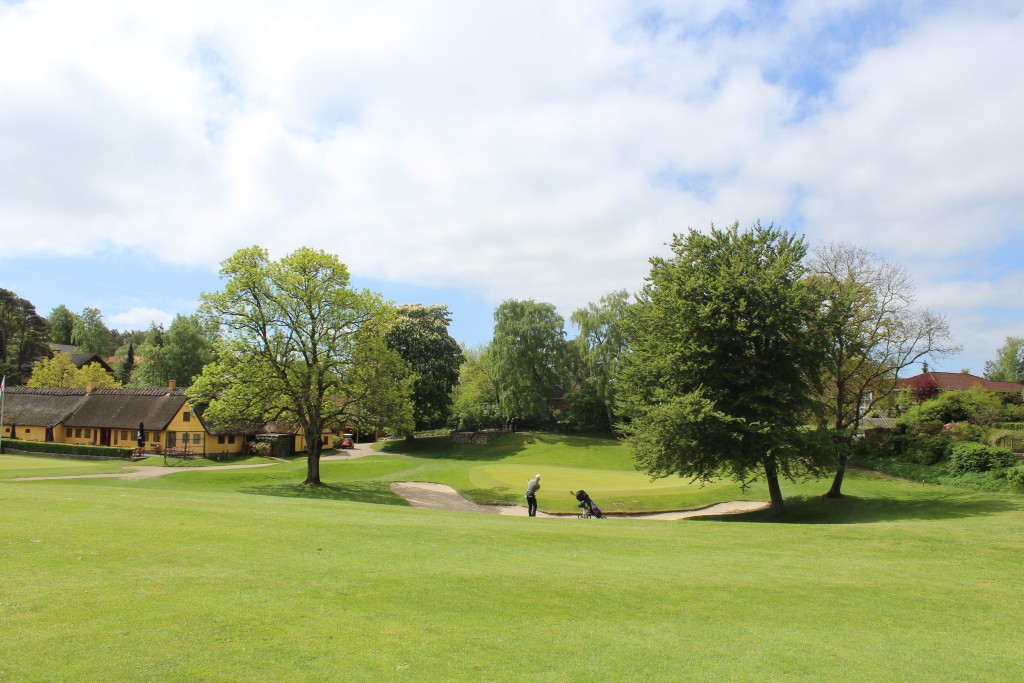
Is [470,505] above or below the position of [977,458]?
below

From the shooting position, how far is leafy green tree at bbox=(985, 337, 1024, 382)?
Result: 111 m

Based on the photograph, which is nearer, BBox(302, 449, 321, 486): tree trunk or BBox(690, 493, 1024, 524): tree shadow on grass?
BBox(690, 493, 1024, 524): tree shadow on grass

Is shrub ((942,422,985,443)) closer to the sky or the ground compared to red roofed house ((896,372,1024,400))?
closer to the ground

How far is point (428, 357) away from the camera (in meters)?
70.1

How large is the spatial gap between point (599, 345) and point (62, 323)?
122m

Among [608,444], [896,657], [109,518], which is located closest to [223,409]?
[109,518]

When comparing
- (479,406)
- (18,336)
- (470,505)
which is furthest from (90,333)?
(470,505)

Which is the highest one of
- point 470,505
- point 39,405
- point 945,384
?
point 945,384

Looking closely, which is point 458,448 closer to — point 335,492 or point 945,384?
point 335,492

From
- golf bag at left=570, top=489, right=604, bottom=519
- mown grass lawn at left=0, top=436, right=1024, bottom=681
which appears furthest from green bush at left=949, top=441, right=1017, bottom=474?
golf bag at left=570, top=489, right=604, bottom=519

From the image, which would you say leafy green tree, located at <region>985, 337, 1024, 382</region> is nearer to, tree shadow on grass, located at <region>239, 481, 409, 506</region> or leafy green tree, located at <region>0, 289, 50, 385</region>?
tree shadow on grass, located at <region>239, 481, 409, 506</region>

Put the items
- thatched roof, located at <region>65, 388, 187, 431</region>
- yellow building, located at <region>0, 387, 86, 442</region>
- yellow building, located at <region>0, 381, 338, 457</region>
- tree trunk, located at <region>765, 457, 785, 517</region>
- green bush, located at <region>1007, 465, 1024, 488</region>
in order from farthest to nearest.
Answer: yellow building, located at <region>0, 387, 86, 442</region>
thatched roof, located at <region>65, 388, 187, 431</region>
yellow building, located at <region>0, 381, 338, 457</region>
green bush, located at <region>1007, 465, 1024, 488</region>
tree trunk, located at <region>765, 457, 785, 517</region>

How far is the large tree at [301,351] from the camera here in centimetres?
3584

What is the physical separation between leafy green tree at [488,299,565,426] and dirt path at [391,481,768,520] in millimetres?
29422
